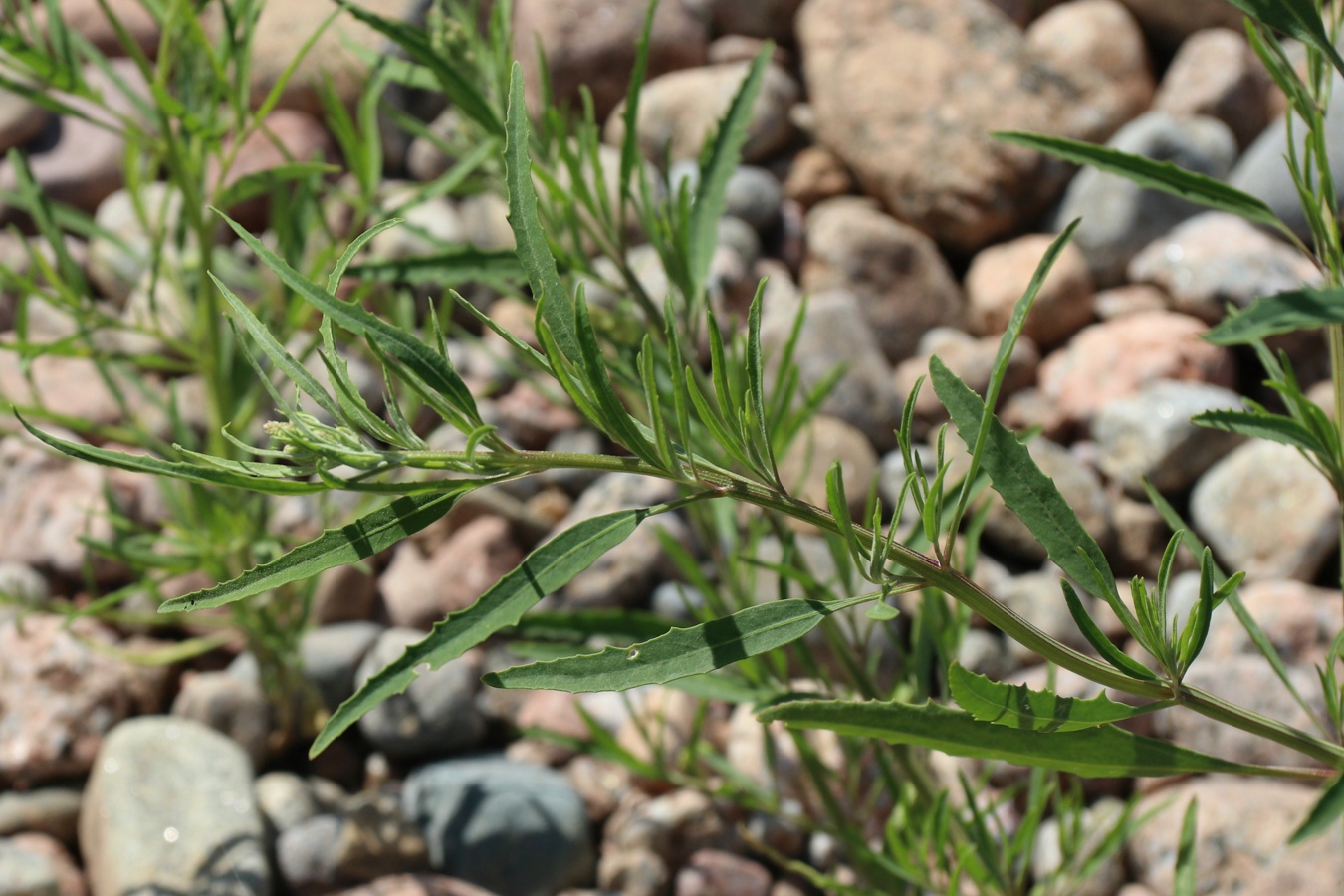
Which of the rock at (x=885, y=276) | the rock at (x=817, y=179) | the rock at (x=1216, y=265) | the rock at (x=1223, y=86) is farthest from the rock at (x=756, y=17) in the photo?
the rock at (x=1216, y=265)

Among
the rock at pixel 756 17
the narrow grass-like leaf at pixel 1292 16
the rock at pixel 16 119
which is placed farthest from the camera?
the rock at pixel 756 17

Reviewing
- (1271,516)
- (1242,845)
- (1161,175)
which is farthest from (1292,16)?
(1271,516)

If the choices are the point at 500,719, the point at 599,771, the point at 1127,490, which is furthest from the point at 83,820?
the point at 1127,490

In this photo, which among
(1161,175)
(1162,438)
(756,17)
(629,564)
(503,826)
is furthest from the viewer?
(756,17)

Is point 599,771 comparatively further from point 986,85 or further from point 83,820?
point 986,85

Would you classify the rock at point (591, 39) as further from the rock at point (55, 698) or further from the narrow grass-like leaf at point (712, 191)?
the narrow grass-like leaf at point (712, 191)

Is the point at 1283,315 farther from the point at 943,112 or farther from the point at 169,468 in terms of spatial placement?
the point at 943,112
